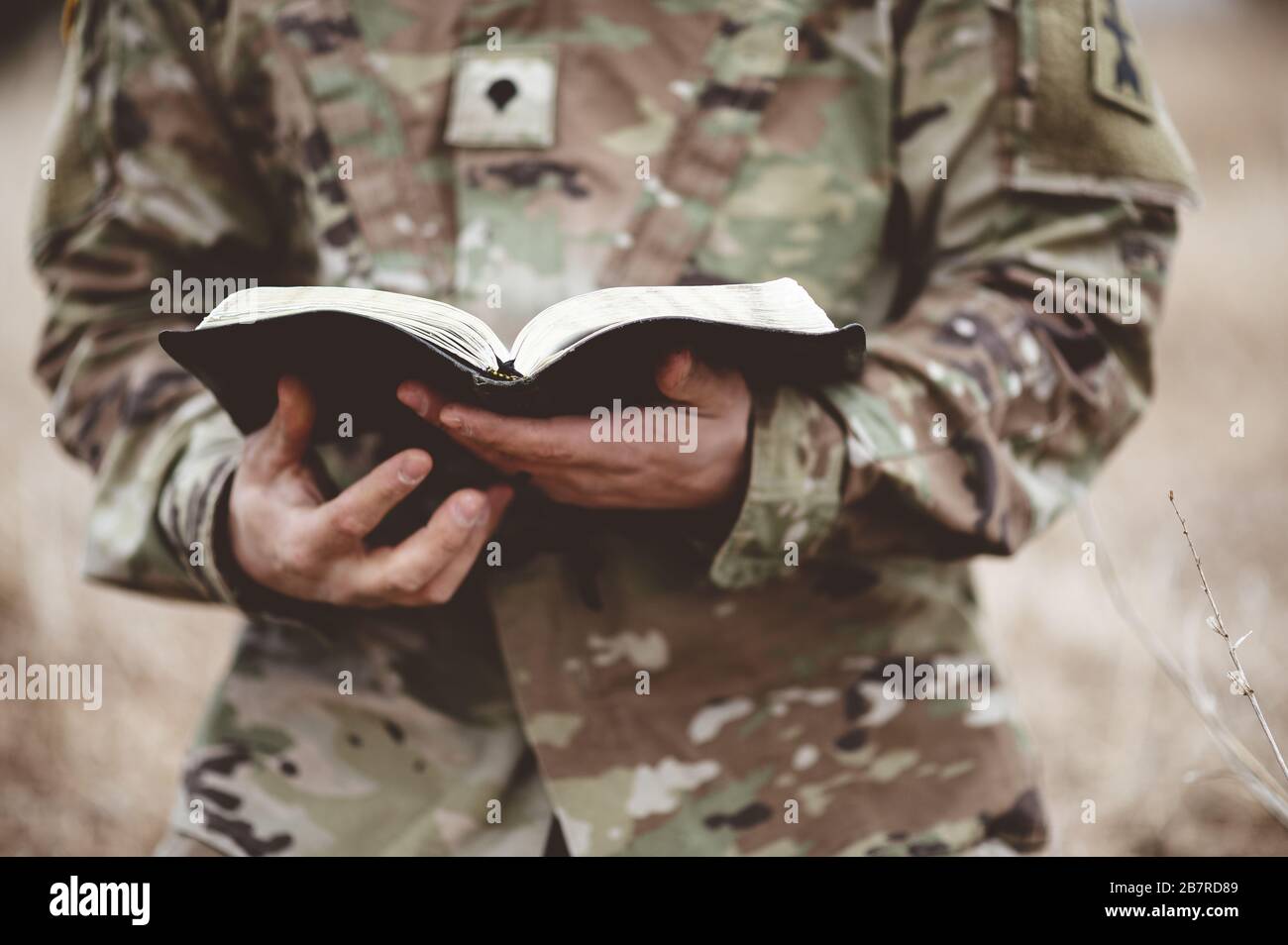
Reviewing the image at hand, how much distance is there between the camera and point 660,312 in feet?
2.56

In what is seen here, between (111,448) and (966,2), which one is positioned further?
(111,448)

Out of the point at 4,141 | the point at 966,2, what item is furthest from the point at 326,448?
the point at 4,141

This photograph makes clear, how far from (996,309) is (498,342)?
57 centimetres

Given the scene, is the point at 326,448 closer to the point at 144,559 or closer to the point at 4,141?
the point at 144,559

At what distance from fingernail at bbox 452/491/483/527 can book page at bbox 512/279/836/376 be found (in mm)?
147

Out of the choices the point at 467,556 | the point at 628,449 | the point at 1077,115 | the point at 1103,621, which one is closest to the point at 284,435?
the point at 467,556

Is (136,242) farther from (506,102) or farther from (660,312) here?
(660,312)

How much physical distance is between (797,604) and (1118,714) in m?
2.14

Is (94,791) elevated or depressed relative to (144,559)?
depressed

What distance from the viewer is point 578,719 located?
1.12m

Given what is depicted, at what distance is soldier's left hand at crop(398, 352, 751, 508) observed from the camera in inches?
33.4
